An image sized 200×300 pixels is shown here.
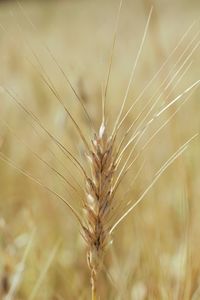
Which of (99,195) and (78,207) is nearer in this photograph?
(99,195)

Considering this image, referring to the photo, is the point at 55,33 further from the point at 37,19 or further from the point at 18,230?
the point at 18,230

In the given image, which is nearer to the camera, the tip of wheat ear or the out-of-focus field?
the tip of wheat ear

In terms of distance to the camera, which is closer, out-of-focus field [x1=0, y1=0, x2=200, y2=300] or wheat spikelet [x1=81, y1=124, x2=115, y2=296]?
wheat spikelet [x1=81, y1=124, x2=115, y2=296]

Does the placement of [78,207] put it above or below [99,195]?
below

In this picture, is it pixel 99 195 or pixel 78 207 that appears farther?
pixel 78 207

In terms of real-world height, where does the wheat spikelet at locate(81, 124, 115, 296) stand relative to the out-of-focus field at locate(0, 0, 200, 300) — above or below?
above

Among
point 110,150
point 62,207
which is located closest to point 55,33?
point 62,207

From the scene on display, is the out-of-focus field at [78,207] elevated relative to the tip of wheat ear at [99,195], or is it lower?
lower

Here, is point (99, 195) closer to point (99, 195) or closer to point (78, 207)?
point (99, 195)

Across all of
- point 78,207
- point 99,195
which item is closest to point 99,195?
point 99,195
